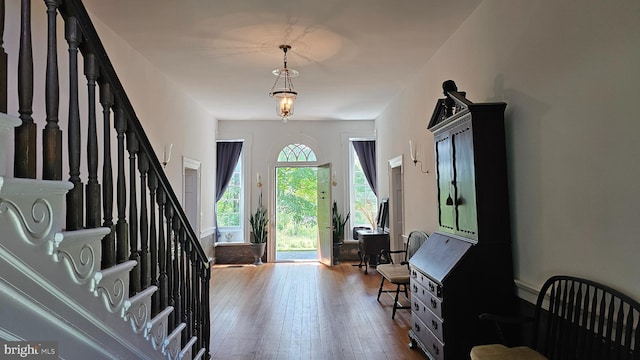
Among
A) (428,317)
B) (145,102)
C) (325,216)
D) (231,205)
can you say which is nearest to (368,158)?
(325,216)

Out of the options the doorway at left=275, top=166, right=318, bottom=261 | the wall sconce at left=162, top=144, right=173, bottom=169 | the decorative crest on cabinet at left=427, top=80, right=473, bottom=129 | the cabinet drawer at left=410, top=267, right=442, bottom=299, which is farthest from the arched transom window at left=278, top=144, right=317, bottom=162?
the cabinet drawer at left=410, top=267, right=442, bottom=299

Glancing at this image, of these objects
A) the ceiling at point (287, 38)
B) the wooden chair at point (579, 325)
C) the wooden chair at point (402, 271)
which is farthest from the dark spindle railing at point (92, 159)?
the wooden chair at point (402, 271)

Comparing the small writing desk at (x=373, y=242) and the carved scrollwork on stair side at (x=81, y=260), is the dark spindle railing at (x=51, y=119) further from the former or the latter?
the small writing desk at (x=373, y=242)

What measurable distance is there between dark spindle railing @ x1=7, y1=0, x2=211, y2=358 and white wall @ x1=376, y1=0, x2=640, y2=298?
2282mm

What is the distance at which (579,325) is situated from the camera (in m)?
2.04

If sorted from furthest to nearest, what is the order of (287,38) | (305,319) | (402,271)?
(402,271) → (305,319) → (287,38)

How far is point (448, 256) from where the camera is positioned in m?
3.00

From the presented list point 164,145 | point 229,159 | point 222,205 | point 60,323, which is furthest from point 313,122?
point 60,323

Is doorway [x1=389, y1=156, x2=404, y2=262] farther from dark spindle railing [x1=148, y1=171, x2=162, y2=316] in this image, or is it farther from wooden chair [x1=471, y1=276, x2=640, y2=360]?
dark spindle railing [x1=148, y1=171, x2=162, y2=316]

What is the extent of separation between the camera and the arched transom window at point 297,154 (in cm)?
841

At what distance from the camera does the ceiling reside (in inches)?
129

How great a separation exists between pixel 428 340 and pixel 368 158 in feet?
18.6

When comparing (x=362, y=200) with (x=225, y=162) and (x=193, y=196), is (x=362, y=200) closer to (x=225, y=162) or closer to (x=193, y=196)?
(x=225, y=162)

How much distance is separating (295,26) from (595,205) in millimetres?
2833
